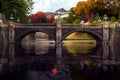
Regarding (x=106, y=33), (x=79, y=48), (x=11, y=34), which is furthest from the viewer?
(x=106, y=33)

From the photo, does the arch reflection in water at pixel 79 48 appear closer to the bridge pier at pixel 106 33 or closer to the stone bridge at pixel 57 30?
the stone bridge at pixel 57 30

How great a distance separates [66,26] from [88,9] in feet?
106

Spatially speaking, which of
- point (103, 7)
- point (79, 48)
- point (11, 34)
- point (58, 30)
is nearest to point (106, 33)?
point (58, 30)

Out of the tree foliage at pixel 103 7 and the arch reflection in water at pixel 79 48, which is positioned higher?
the tree foliage at pixel 103 7

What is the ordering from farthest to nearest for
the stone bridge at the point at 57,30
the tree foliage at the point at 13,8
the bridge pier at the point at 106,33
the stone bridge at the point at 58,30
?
the bridge pier at the point at 106,33 < the stone bridge at the point at 57,30 < the stone bridge at the point at 58,30 < the tree foliage at the point at 13,8

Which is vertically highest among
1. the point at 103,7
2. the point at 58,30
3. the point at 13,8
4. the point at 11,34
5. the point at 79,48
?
the point at 103,7

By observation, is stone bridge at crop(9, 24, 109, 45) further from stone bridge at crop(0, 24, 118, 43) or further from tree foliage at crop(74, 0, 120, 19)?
tree foliage at crop(74, 0, 120, 19)

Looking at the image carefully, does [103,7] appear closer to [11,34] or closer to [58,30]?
[58,30]

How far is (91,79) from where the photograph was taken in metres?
28.8

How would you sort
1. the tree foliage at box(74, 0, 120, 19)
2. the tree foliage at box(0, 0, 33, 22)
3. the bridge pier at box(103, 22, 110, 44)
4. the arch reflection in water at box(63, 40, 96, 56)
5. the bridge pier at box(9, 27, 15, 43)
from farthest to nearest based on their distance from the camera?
the tree foliage at box(74, 0, 120, 19)
the bridge pier at box(103, 22, 110, 44)
the bridge pier at box(9, 27, 15, 43)
the tree foliage at box(0, 0, 33, 22)
the arch reflection in water at box(63, 40, 96, 56)

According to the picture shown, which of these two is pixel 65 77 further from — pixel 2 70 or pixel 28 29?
pixel 28 29

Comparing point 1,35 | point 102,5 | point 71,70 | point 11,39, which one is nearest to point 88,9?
point 102,5

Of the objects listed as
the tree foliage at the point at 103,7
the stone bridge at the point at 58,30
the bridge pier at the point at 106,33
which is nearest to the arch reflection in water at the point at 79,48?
the stone bridge at the point at 58,30

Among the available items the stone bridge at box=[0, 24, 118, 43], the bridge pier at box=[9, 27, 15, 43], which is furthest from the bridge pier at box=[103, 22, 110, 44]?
the bridge pier at box=[9, 27, 15, 43]
